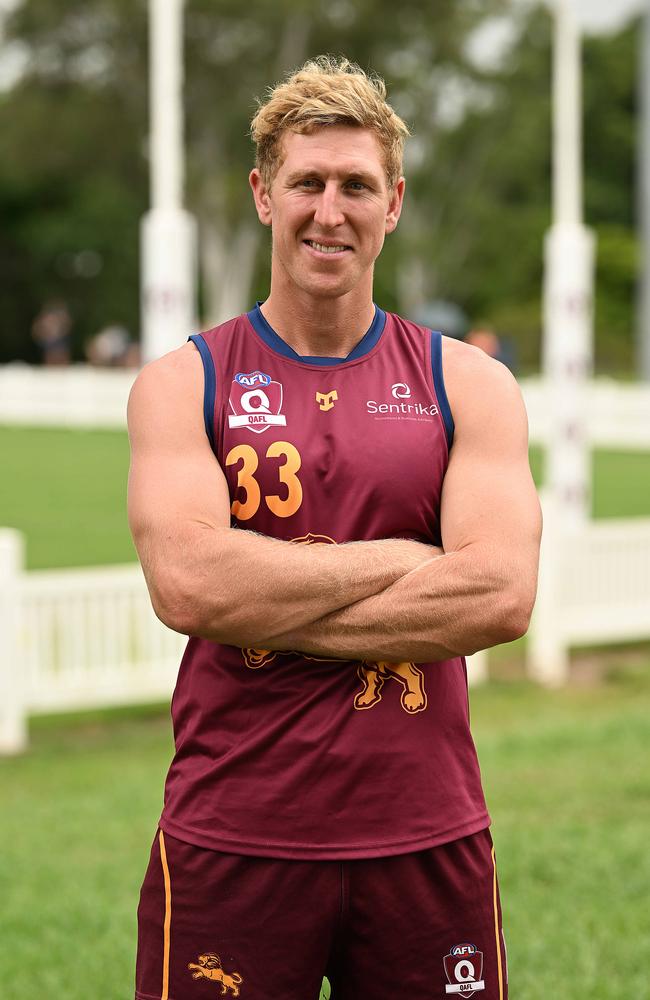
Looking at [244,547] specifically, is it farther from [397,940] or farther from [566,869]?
[566,869]

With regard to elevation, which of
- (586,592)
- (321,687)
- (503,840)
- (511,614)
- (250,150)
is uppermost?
(250,150)

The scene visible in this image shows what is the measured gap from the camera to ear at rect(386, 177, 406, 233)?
3.17m

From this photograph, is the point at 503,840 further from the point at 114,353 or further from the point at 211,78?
the point at 211,78

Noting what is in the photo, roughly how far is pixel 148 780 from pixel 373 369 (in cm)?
522

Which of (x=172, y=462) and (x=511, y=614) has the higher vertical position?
(x=172, y=462)

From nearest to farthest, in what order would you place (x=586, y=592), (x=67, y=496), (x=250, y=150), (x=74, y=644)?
(x=74, y=644)
(x=586, y=592)
(x=67, y=496)
(x=250, y=150)

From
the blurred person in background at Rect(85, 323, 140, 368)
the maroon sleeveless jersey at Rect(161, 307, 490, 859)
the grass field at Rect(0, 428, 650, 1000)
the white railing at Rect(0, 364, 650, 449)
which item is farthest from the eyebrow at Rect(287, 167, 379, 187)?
the blurred person in background at Rect(85, 323, 140, 368)

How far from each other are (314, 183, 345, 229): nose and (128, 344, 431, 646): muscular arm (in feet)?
1.30

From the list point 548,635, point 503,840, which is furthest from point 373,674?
point 548,635

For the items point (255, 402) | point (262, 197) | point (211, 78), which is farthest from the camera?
point (211, 78)

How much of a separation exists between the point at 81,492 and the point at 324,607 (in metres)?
17.9

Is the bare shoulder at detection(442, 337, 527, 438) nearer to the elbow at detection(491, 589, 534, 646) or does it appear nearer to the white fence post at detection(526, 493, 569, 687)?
the elbow at detection(491, 589, 534, 646)

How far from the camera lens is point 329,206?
9.80 feet

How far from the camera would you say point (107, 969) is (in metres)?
5.35
